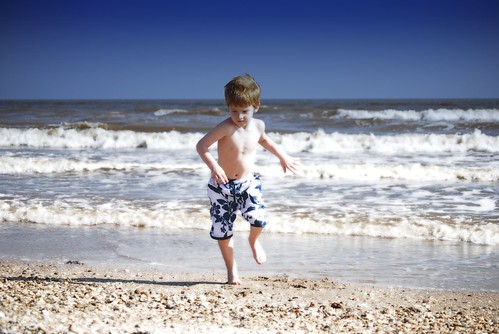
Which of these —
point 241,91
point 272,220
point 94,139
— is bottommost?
point 272,220

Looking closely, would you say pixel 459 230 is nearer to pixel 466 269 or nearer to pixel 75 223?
pixel 466 269

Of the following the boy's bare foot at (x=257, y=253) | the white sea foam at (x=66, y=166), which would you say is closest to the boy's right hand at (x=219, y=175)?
the boy's bare foot at (x=257, y=253)

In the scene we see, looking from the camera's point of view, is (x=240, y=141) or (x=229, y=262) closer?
(x=240, y=141)

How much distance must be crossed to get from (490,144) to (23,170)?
11.2 m

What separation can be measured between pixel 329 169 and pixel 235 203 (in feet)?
22.2

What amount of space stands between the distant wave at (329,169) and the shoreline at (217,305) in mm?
6067

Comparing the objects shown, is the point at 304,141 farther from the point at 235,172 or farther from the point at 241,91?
the point at 241,91

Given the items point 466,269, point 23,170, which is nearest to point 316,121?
point 23,170

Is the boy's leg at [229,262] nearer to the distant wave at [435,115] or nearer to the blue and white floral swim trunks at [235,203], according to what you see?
the blue and white floral swim trunks at [235,203]

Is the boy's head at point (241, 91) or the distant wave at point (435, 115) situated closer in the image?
the boy's head at point (241, 91)

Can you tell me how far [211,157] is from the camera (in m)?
3.97

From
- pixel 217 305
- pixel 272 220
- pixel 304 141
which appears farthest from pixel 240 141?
pixel 304 141

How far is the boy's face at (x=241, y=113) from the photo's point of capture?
390 centimetres

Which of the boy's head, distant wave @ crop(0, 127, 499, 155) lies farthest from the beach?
distant wave @ crop(0, 127, 499, 155)
